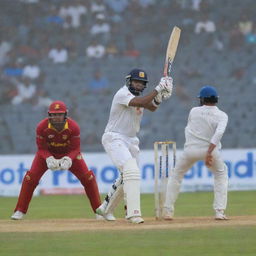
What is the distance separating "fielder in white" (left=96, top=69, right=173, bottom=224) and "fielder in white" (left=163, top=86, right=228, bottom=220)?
0.61 meters

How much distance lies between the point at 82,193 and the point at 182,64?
5.97m

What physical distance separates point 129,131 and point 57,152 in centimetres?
111

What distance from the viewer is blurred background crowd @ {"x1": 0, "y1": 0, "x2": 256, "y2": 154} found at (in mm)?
21938

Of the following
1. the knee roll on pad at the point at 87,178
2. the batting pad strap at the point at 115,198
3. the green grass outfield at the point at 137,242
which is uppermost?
the knee roll on pad at the point at 87,178

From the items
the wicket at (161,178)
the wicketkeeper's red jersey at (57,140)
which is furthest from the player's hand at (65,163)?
the wicket at (161,178)

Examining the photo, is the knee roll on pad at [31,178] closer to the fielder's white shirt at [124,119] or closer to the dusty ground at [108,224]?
the dusty ground at [108,224]

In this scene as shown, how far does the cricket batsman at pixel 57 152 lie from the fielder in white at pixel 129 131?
517mm

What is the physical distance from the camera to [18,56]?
23469 mm

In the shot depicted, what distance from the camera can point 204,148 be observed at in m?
10.5

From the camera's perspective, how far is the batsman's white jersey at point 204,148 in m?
10.5

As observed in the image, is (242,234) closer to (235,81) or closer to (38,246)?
(38,246)

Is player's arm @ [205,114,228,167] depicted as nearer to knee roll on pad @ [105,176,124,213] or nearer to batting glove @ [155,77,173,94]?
batting glove @ [155,77,173,94]

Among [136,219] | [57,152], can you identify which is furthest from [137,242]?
[57,152]

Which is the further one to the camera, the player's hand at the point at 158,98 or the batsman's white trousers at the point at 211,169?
the batsman's white trousers at the point at 211,169
